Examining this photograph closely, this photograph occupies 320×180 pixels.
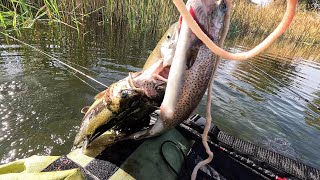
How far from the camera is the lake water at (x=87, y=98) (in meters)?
2.99

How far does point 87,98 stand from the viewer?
3805 mm

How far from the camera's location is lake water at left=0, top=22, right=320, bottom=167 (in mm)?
2992

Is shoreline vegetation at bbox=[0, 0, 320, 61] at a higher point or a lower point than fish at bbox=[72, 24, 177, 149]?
higher

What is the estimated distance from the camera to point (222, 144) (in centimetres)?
201

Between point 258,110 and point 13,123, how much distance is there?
3.66m

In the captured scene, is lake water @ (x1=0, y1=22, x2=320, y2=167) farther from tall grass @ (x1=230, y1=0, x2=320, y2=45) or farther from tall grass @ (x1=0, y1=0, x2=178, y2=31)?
tall grass @ (x1=230, y1=0, x2=320, y2=45)

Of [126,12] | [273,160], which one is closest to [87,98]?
[273,160]

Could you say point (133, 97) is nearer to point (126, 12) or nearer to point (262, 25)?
point (126, 12)

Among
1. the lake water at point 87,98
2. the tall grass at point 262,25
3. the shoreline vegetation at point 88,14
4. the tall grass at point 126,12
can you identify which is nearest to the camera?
the lake water at point 87,98

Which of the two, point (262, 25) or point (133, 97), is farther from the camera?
point (262, 25)

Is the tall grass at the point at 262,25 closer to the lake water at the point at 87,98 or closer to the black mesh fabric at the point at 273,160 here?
the lake water at the point at 87,98

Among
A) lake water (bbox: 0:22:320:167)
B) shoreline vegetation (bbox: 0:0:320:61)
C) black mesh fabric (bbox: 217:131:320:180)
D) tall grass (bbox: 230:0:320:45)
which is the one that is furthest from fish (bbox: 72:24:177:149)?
tall grass (bbox: 230:0:320:45)

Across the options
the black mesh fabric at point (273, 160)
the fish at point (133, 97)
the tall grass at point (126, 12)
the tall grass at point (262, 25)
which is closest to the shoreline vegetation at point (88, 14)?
the tall grass at point (126, 12)

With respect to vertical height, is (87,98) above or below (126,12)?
below
